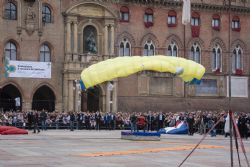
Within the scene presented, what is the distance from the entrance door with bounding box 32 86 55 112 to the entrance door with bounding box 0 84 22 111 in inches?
64.6

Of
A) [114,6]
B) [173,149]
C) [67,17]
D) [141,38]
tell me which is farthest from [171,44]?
[173,149]

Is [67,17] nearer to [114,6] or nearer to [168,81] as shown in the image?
[114,6]

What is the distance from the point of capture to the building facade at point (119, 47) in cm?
5019

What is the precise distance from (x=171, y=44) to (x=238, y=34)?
26.8ft

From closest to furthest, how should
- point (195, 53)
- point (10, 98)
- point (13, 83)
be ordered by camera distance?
point (13, 83)
point (10, 98)
point (195, 53)

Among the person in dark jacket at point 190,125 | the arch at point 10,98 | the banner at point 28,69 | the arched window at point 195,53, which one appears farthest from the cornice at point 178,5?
the person in dark jacket at point 190,125

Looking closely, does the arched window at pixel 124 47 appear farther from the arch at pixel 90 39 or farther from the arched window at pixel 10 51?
the arched window at pixel 10 51

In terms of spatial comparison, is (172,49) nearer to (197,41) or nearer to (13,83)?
(197,41)

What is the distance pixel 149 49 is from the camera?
5575 cm

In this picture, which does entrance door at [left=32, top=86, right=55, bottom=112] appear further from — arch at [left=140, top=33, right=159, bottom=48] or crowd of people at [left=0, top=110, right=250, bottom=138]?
arch at [left=140, top=33, right=159, bottom=48]

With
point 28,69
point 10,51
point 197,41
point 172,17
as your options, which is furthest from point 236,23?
point 10,51

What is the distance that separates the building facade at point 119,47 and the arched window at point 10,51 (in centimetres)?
9

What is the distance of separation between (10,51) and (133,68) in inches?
1164

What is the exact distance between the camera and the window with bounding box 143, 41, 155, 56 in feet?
182
